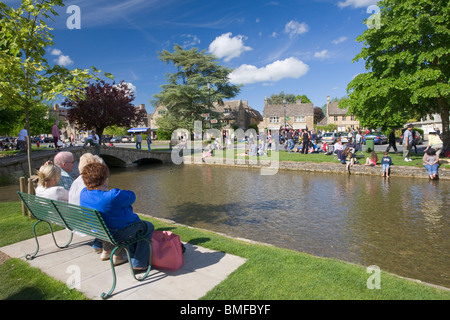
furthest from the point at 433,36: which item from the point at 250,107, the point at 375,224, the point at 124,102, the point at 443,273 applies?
the point at 250,107

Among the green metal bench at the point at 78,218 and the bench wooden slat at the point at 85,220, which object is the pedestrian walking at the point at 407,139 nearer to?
the green metal bench at the point at 78,218

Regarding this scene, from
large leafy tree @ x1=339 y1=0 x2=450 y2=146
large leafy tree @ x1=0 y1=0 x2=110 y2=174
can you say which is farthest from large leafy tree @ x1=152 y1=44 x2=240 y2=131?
large leafy tree @ x1=0 y1=0 x2=110 y2=174

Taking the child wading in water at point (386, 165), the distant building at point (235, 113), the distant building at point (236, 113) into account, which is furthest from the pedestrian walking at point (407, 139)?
the distant building at point (236, 113)

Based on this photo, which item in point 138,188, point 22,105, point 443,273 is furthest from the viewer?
point 138,188

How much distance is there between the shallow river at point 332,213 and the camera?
6.00 metres

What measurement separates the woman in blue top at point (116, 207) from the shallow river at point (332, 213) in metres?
3.68

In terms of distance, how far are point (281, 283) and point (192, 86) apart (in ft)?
118

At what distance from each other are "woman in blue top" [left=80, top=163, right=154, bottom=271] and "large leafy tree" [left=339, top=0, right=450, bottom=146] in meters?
16.6

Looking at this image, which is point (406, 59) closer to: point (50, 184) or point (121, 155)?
point (50, 184)

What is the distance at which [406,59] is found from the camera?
15.5 m

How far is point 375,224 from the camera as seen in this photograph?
782cm
